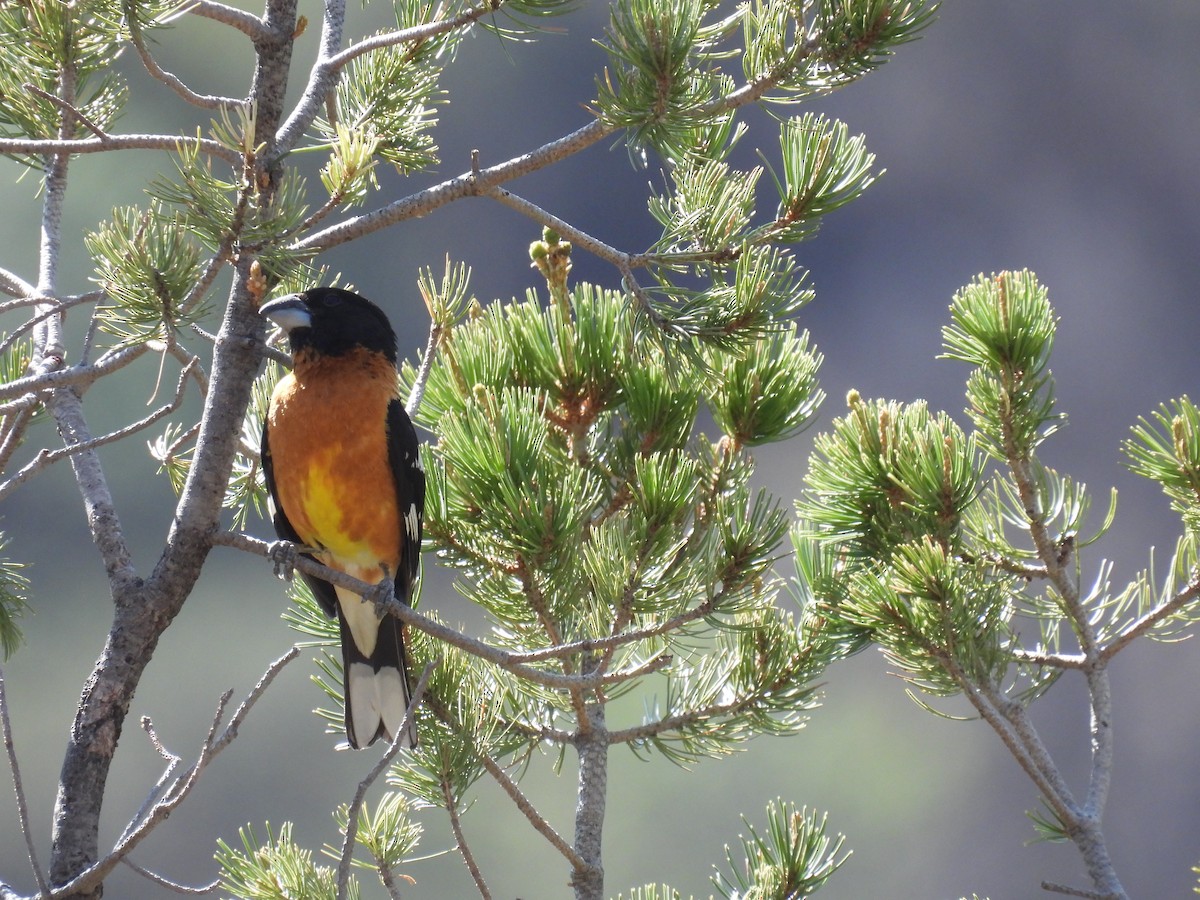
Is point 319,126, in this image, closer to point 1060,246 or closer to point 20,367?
point 20,367

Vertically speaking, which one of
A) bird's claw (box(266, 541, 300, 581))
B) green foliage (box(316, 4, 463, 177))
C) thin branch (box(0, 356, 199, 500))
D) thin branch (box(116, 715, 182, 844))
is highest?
green foliage (box(316, 4, 463, 177))

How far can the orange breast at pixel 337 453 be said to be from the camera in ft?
6.49

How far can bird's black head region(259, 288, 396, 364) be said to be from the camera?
1.99 meters

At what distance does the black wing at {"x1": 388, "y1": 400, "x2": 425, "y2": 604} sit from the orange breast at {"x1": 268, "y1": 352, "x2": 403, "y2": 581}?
1cm

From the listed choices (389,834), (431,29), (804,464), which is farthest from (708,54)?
(804,464)

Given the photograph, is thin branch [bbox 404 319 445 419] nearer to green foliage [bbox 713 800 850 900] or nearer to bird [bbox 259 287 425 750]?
bird [bbox 259 287 425 750]

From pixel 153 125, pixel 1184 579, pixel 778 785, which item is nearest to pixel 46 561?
pixel 153 125

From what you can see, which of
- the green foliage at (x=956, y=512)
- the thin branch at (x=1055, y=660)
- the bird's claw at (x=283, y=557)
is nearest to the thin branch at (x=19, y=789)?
the bird's claw at (x=283, y=557)

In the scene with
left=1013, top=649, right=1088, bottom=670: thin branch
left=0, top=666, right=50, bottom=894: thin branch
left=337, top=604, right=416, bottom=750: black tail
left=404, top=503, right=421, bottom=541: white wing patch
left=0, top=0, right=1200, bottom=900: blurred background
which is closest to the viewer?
left=0, top=666, right=50, bottom=894: thin branch

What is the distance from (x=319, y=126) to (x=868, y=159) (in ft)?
2.66

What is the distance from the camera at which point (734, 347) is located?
1553 mm

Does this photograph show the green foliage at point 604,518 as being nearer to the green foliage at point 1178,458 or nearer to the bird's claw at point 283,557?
the bird's claw at point 283,557

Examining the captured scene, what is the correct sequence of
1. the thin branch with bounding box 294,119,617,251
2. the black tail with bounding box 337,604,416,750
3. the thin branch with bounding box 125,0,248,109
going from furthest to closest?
the black tail with bounding box 337,604,416,750 → the thin branch with bounding box 294,119,617,251 → the thin branch with bounding box 125,0,248,109

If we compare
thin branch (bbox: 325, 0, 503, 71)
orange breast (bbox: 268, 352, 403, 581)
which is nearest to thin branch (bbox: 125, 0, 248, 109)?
thin branch (bbox: 325, 0, 503, 71)
